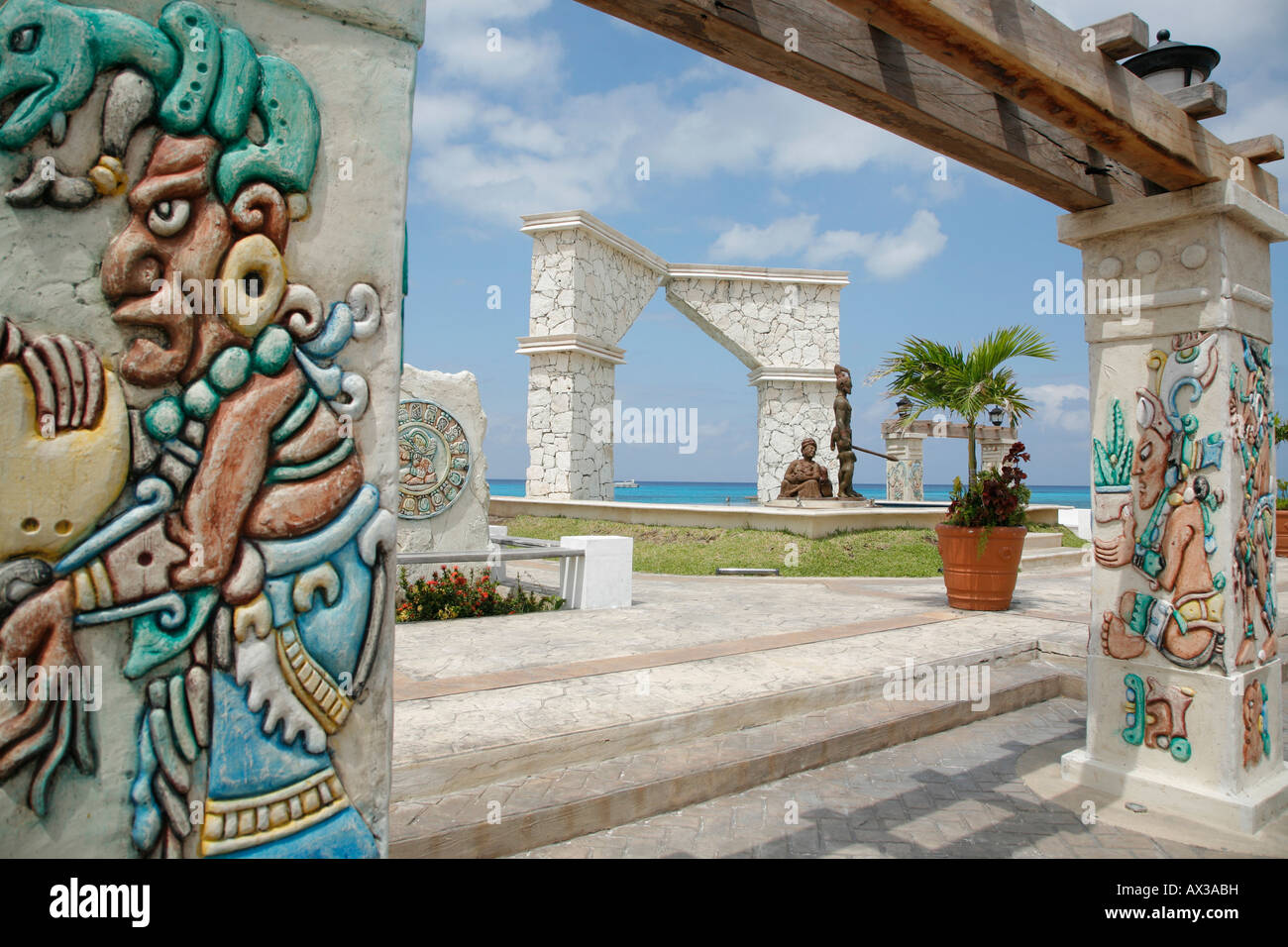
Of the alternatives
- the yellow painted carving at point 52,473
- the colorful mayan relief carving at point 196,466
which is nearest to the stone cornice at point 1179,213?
the colorful mayan relief carving at point 196,466

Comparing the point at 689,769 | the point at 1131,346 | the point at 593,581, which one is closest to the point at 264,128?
the point at 689,769

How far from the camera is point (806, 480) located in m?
14.6

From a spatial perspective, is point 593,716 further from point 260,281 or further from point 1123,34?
point 1123,34

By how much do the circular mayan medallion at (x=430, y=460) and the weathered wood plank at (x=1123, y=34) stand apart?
6848 mm

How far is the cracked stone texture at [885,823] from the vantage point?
10.7 feet

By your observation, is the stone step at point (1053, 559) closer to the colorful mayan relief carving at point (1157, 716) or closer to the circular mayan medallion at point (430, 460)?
the circular mayan medallion at point (430, 460)

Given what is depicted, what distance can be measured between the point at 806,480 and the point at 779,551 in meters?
2.61

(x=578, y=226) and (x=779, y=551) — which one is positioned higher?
(x=578, y=226)

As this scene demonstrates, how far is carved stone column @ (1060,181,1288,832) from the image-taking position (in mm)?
3492

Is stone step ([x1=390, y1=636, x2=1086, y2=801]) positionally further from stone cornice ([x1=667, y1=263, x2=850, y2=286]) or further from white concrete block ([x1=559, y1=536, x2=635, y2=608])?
stone cornice ([x1=667, y1=263, x2=850, y2=286])

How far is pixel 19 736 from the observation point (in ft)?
4.31

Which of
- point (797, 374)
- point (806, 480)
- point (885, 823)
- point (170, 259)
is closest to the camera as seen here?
point (170, 259)

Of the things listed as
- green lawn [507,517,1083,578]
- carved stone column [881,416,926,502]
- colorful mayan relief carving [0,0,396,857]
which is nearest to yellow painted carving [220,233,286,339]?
colorful mayan relief carving [0,0,396,857]
